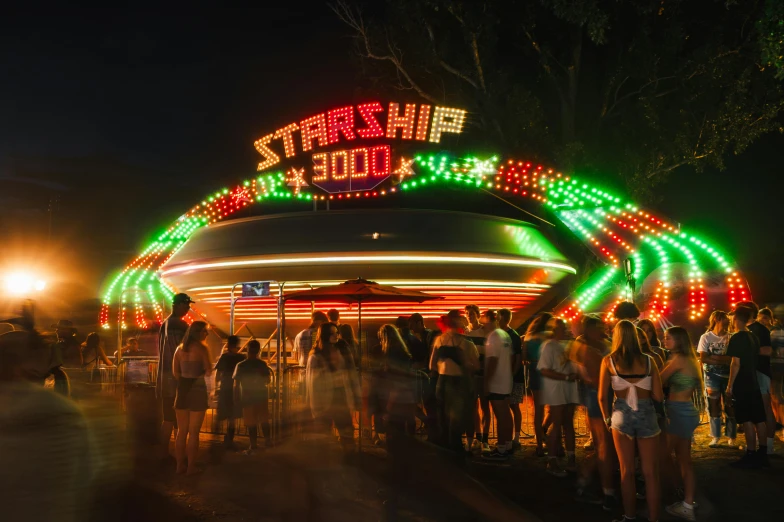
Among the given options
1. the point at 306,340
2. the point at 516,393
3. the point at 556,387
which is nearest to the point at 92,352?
the point at 306,340

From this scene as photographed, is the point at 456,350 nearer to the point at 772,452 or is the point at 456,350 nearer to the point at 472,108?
the point at 772,452

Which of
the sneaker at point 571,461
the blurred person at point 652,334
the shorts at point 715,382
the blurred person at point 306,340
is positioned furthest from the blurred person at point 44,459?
the shorts at point 715,382

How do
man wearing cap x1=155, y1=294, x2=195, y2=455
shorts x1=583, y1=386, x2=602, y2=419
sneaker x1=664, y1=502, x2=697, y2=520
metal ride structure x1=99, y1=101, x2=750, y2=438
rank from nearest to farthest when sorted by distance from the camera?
sneaker x1=664, y1=502, x2=697, y2=520 < shorts x1=583, y1=386, x2=602, y2=419 < man wearing cap x1=155, y1=294, x2=195, y2=455 < metal ride structure x1=99, y1=101, x2=750, y2=438

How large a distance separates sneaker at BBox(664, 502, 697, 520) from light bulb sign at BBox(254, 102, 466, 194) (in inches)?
488

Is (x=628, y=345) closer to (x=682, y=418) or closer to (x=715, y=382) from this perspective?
(x=682, y=418)

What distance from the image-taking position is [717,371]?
32.2 ft

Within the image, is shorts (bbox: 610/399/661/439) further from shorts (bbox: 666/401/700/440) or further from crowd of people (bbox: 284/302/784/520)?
shorts (bbox: 666/401/700/440)

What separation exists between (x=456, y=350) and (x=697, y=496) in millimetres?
3175

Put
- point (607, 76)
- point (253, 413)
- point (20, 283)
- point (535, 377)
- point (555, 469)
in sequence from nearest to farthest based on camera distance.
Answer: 1. point (555, 469)
2. point (535, 377)
3. point (253, 413)
4. point (20, 283)
5. point (607, 76)

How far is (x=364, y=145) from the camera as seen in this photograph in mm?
Result: 18875

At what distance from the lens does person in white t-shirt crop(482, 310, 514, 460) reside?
8.98 meters

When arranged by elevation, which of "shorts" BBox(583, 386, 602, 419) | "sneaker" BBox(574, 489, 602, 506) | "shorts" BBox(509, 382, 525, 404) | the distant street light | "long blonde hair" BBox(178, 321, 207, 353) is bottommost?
"sneaker" BBox(574, 489, 602, 506)

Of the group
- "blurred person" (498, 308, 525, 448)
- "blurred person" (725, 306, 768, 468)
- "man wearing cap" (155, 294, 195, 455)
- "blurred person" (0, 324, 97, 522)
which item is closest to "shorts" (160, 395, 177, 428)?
"man wearing cap" (155, 294, 195, 455)

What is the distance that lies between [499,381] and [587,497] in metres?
2.22
